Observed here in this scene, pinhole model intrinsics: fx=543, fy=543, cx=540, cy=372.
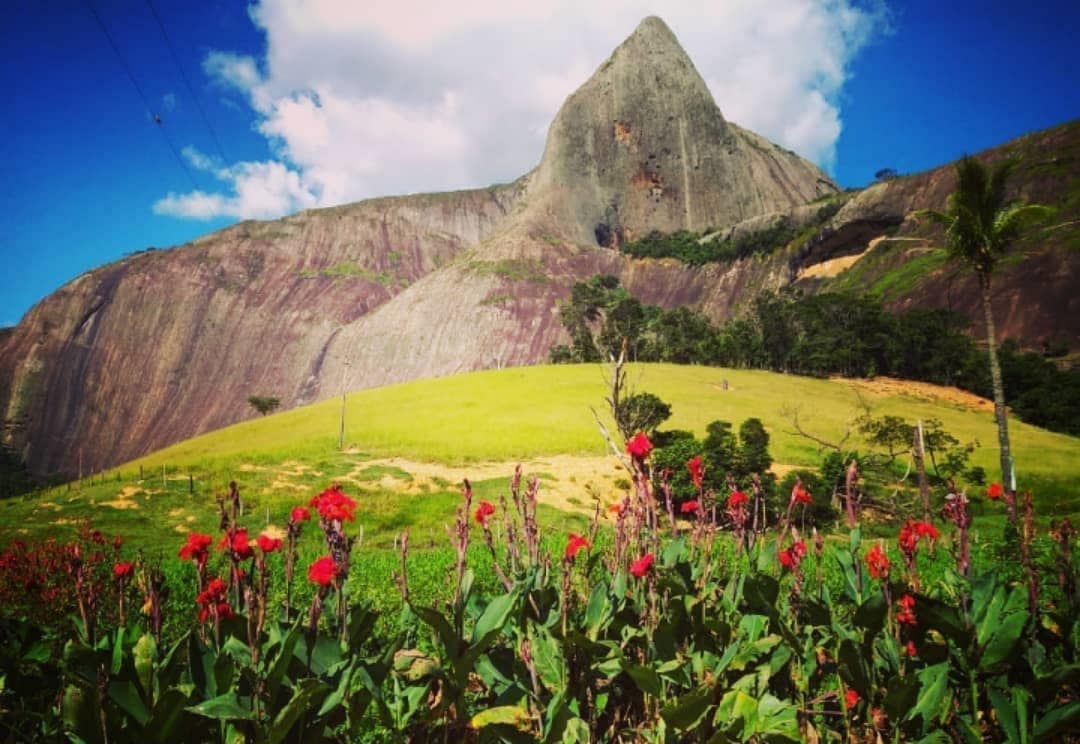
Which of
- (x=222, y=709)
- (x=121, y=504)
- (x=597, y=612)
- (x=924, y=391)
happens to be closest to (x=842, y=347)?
(x=924, y=391)

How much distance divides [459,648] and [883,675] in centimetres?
262

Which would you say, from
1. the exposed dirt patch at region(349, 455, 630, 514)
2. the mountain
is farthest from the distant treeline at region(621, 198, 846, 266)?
the exposed dirt patch at region(349, 455, 630, 514)

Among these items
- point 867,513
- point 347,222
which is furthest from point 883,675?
point 347,222

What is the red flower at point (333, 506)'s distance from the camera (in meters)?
2.73

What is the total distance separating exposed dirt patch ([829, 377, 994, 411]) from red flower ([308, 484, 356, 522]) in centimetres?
5724

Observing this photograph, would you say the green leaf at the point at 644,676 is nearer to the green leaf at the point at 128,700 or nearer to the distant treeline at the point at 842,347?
the green leaf at the point at 128,700

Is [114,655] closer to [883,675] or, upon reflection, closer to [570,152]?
[883,675]

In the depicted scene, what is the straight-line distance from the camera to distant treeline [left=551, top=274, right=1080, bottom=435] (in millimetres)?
54094

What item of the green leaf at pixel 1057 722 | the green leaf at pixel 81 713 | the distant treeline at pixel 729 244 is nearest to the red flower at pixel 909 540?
the green leaf at pixel 1057 722

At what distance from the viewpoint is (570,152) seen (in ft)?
437

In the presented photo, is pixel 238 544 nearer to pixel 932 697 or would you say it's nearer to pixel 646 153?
pixel 932 697

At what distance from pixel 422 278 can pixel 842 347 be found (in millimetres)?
78863

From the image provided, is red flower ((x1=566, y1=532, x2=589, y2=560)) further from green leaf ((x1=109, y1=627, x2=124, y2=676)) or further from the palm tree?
the palm tree

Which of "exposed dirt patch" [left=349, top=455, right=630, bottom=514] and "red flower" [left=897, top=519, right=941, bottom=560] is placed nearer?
"red flower" [left=897, top=519, right=941, bottom=560]
